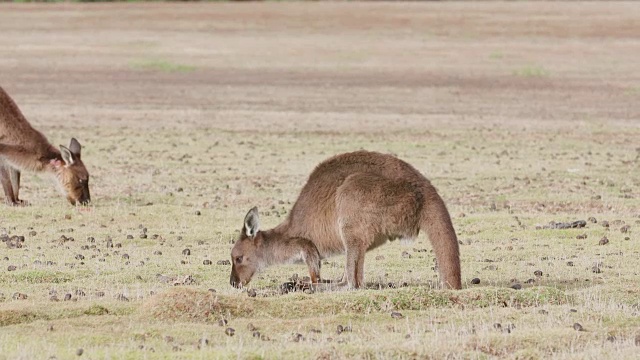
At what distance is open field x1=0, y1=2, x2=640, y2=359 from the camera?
10414mm

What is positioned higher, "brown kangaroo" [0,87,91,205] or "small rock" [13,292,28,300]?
"brown kangaroo" [0,87,91,205]

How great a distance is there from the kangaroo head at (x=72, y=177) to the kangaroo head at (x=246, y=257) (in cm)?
712

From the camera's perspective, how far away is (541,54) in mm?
57375

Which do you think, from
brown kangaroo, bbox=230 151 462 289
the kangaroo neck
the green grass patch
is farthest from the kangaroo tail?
the green grass patch

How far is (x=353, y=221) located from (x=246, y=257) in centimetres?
137

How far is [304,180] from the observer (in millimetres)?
23641

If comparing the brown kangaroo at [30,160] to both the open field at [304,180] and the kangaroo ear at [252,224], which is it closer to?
the open field at [304,180]

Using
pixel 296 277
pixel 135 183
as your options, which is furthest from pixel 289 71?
pixel 296 277

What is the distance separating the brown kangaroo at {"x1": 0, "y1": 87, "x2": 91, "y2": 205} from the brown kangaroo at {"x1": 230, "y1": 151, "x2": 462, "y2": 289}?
7217 mm

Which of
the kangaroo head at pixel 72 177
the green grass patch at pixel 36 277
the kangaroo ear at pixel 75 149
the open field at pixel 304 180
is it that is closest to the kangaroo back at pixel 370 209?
the open field at pixel 304 180

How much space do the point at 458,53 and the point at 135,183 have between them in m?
37.3

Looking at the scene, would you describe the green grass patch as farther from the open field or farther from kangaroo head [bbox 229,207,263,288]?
kangaroo head [bbox 229,207,263,288]

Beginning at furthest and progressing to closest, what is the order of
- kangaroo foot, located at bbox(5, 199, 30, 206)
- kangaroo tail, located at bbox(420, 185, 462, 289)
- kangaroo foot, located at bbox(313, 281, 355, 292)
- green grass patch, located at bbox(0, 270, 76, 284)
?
kangaroo foot, located at bbox(5, 199, 30, 206) < green grass patch, located at bbox(0, 270, 76, 284) < kangaroo foot, located at bbox(313, 281, 355, 292) < kangaroo tail, located at bbox(420, 185, 462, 289)

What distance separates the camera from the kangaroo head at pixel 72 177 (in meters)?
19.5
